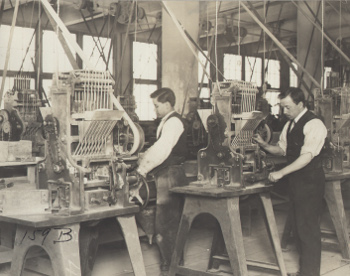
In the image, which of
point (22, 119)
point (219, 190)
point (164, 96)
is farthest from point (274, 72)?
point (219, 190)

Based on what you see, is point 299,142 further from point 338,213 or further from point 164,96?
point 164,96

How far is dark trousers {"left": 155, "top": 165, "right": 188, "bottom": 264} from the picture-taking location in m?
4.29

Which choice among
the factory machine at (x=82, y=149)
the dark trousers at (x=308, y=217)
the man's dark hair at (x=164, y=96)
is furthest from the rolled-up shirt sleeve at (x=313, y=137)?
the factory machine at (x=82, y=149)

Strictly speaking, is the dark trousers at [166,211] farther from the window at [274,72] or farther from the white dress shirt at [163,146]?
the window at [274,72]

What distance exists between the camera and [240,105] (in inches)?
164

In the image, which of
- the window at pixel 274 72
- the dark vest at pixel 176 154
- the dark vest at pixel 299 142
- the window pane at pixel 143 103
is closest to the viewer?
the dark vest at pixel 299 142

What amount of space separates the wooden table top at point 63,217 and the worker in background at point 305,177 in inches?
53.1

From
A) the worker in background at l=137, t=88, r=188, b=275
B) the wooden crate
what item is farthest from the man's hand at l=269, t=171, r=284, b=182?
the wooden crate

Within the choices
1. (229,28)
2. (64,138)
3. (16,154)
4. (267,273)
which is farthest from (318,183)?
(229,28)

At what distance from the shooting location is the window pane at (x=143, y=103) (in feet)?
45.8

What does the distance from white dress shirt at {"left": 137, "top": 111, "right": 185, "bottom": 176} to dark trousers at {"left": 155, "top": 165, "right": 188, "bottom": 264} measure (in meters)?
0.14

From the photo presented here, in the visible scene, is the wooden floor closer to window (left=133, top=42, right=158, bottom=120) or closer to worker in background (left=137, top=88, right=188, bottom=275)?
worker in background (left=137, top=88, right=188, bottom=275)

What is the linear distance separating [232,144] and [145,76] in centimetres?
1068

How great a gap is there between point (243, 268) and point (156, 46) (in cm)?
1193
